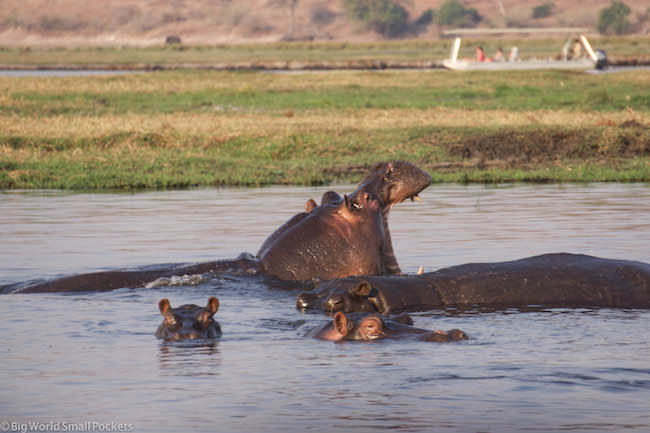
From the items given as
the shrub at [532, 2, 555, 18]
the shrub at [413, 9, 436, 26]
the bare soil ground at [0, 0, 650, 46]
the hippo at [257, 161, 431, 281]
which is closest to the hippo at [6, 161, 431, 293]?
the hippo at [257, 161, 431, 281]

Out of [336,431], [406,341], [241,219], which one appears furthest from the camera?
[241,219]

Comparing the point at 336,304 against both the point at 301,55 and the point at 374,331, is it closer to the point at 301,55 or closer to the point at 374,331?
the point at 374,331

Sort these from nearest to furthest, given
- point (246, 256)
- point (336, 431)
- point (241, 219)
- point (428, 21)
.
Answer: point (336, 431)
point (246, 256)
point (241, 219)
point (428, 21)

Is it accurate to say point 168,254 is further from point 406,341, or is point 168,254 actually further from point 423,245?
point 406,341

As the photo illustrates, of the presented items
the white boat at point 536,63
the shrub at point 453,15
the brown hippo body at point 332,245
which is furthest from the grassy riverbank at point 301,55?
the brown hippo body at point 332,245

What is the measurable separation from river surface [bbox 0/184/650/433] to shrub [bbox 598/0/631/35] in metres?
134

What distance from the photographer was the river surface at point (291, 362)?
5.41 metres

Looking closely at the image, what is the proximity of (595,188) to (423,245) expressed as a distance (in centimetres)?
603

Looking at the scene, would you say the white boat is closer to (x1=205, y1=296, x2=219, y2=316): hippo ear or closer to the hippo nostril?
the hippo nostril

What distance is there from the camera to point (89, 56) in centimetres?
9694

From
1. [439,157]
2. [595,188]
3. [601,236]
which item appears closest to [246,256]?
[601,236]

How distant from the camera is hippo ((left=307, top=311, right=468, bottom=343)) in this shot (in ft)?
22.8

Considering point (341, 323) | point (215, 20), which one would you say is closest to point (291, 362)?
point (341, 323)

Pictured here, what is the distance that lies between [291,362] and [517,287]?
2138 millimetres
